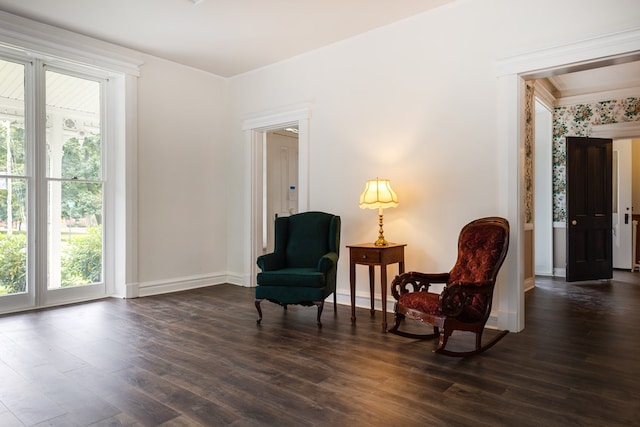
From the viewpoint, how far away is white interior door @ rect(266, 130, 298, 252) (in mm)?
6770

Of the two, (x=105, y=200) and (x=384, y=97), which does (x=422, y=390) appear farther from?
(x=105, y=200)

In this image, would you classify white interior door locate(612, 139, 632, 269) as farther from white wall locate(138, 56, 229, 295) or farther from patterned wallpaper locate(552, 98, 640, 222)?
white wall locate(138, 56, 229, 295)

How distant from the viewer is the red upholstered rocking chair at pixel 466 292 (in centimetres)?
287

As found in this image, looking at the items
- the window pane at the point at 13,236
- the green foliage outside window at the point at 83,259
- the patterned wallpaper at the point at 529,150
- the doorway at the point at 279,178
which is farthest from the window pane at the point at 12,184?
the patterned wallpaper at the point at 529,150

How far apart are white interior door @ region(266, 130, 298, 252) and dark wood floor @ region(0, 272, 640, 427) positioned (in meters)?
2.97

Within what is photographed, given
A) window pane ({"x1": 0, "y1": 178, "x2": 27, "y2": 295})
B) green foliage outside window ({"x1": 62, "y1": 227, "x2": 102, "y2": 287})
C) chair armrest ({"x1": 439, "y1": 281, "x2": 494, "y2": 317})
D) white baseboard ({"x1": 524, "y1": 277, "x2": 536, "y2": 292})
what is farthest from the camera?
white baseboard ({"x1": 524, "y1": 277, "x2": 536, "y2": 292})

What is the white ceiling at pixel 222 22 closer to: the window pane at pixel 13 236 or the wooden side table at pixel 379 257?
the window pane at pixel 13 236

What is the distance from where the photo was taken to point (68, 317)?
3922 mm

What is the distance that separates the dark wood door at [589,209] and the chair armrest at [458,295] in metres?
3.80

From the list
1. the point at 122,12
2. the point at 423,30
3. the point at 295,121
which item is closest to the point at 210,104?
the point at 295,121

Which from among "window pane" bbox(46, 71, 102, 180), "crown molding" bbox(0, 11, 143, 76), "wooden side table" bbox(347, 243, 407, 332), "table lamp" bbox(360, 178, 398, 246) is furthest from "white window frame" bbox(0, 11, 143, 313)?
A: "table lamp" bbox(360, 178, 398, 246)

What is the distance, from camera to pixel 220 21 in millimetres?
4105

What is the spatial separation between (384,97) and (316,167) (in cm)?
111

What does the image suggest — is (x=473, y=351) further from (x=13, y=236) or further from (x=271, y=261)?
(x=13, y=236)
